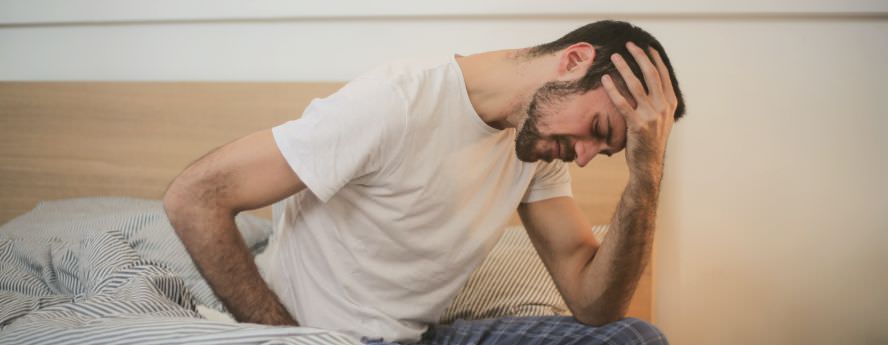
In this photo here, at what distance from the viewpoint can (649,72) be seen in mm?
1098

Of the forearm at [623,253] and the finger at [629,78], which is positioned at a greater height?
the finger at [629,78]

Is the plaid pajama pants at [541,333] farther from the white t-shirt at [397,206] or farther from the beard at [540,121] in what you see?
the beard at [540,121]

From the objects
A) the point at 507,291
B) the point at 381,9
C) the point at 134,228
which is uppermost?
the point at 381,9

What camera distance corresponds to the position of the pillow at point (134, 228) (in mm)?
1495

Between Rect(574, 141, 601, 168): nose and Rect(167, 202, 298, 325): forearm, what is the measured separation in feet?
1.76

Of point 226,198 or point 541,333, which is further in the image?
point 541,333

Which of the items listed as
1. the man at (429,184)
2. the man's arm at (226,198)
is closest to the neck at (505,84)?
the man at (429,184)

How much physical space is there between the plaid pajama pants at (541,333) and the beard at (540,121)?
0.30 m

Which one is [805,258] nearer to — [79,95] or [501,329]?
[501,329]

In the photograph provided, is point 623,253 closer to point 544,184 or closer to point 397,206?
point 544,184

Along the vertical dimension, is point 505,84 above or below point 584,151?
above

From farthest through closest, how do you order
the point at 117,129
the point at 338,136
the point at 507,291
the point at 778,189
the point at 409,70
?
the point at 117,129 → the point at 778,189 → the point at 507,291 → the point at 409,70 → the point at 338,136

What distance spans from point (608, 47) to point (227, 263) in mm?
679

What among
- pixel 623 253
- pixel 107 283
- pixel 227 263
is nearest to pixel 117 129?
pixel 107 283
